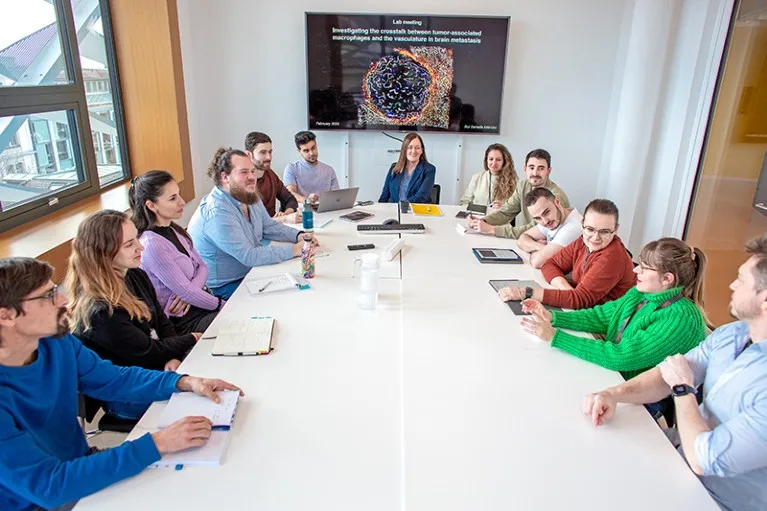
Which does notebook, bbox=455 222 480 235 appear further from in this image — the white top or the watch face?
the watch face

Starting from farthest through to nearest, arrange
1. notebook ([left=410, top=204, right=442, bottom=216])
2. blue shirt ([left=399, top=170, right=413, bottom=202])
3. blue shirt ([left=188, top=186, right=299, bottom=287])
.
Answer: blue shirt ([left=399, top=170, right=413, bottom=202]), notebook ([left=410, top=204, right=442, bottom=216]), blue shirt ([left=188, top=186, right=299, bottom=287])

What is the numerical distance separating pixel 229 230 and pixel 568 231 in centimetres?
178

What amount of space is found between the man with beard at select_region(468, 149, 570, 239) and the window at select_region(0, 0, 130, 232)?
262cm

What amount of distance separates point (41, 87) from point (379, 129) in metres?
2.75

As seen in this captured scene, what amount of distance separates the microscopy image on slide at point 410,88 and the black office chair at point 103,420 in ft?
12.2

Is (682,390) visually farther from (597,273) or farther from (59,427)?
(59,427)

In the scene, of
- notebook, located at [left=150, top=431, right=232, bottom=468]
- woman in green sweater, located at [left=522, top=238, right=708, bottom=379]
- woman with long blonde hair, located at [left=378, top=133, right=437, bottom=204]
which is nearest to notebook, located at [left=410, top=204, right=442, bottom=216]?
woman with long blonde hair, located at [left=378, top=133, right=437, bottom=204]

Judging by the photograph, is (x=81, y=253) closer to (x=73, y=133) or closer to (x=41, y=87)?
(x=41, y=87)

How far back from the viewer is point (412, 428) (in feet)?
4.41

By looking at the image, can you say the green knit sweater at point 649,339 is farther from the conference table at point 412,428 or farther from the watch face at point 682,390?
the watch face at point 682,390

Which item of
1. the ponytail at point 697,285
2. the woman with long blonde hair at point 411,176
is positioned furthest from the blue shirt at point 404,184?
the ponytail at point 697,285

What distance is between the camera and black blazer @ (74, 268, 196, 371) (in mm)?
1627

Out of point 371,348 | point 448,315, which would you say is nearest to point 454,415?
point 371,348

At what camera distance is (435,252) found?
281 centimetres
